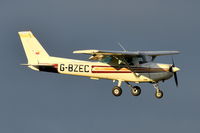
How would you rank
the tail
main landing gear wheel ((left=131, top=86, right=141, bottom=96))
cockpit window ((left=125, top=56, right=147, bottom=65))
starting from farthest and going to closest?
the tail → main landing gear wheel ((left=131, top=86, right=141, bottom=96)) → cockpit window ((left=125, top=56, right=147, bottom=65))

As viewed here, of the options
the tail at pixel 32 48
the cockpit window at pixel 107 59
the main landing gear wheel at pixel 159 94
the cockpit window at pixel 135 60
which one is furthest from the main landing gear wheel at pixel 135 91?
the tail at pixel 32 48

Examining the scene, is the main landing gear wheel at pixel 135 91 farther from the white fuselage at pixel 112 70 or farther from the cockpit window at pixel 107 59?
the cockpit window at pixel 107 59

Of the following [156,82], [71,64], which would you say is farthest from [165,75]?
[71,64]

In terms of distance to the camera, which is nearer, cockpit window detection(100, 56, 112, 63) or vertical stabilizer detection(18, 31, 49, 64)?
cockpit window detection(100, 56, 112, 63)

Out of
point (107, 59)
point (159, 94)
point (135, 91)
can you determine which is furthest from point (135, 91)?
point (107, 59)

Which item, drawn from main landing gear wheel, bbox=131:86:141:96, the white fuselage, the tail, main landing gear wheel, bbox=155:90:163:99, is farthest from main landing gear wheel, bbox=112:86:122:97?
the tail

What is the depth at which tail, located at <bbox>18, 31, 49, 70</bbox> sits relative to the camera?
1427 inches

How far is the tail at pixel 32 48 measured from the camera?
3625cm

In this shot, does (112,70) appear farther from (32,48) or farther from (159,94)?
(32,48)

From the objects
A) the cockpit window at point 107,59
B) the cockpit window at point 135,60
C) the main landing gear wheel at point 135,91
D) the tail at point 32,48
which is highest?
the tail at point 32,48

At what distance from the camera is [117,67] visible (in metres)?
34.0

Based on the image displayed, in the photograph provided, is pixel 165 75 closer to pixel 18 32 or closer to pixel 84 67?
pixel 84 67

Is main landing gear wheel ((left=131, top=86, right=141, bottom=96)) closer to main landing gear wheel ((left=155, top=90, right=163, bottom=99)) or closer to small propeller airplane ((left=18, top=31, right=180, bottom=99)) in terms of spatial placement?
small propeller airplane ((left=18, top=31, right=180, bottom=99))

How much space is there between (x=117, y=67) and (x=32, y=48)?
6090mm
